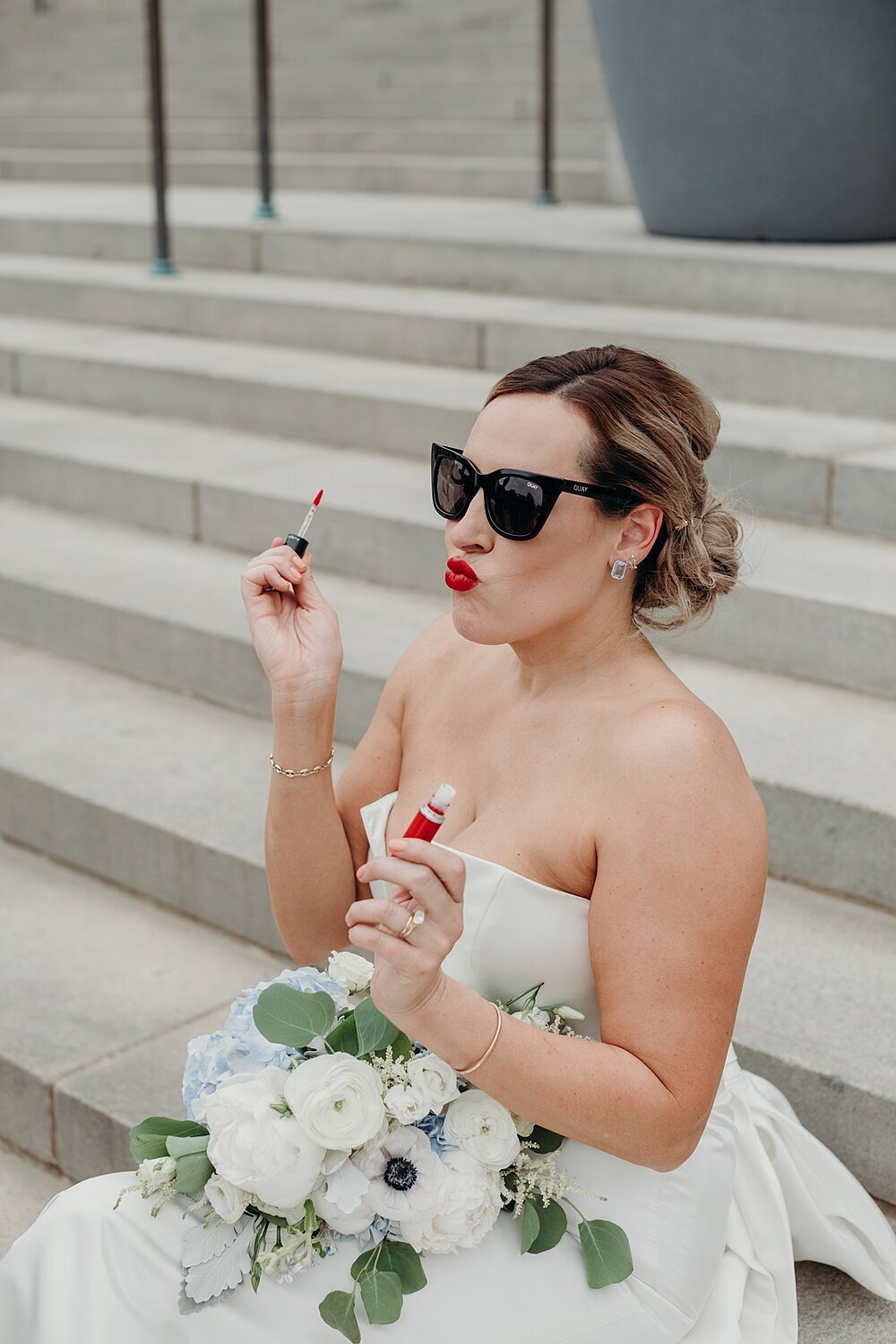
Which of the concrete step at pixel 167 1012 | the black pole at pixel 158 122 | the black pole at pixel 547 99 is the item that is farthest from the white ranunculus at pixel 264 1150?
the black pole at pixel 547 99

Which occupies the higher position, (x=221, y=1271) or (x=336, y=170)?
(x=336, y=170)

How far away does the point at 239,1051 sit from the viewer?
192cm

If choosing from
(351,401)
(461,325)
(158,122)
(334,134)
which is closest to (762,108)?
(461,325)

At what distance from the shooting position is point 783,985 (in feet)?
8.86

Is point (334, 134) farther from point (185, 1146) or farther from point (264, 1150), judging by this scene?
point (264, 1150)

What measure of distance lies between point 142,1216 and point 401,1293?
336 mm

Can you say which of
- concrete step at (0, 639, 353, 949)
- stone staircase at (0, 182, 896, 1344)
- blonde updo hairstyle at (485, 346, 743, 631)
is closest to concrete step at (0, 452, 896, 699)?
stone staircase at (0, 182, 896, 1344)

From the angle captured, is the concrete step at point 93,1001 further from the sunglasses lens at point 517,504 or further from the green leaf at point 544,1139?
the sunglasses lens at point 517,504

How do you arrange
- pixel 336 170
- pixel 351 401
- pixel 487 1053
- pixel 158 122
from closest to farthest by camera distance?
pixel 487 1053, pixel 351 401, pixel 158 122, pixel 336 170

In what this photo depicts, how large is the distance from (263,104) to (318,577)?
3.07 metres

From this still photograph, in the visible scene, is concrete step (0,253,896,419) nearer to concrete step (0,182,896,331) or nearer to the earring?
concrete step (0,182,896,331)

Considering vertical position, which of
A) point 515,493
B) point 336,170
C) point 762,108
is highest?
point 762,108

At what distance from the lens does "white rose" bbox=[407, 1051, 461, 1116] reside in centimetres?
179

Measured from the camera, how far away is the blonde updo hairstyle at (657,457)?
1.86m
